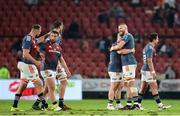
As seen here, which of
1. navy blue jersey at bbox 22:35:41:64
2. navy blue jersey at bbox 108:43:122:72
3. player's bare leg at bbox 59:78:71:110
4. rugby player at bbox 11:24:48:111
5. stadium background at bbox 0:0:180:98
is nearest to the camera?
navy blue jersey at bbox 22:35:41:64

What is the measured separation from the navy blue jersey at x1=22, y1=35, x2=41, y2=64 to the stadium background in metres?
11.2

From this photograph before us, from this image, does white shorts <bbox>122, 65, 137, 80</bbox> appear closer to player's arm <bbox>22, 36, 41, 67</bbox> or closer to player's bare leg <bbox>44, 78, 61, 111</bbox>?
player's bare leg <bbox>44, 78, 61, 111</bbox>

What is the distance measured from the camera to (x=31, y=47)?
1800cm

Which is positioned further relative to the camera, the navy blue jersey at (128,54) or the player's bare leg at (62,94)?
the navy blue jersey at (128,54)

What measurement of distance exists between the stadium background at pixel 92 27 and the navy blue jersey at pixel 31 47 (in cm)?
1125

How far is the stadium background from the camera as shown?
30.6 metres

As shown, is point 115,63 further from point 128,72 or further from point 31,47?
point 31,47

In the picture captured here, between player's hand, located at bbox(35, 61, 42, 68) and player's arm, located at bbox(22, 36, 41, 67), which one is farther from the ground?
player's arm, located at bbox(22, 36, 41, 67)

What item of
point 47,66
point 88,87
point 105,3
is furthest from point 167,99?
point 47,66

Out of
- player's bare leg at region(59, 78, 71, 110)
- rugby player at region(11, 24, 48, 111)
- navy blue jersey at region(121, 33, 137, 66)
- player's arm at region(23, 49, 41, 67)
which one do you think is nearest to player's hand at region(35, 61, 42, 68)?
player's arm at region(23, 49, 41, 67)

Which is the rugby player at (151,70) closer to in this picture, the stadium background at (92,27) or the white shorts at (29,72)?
the white shorts at (29,72)

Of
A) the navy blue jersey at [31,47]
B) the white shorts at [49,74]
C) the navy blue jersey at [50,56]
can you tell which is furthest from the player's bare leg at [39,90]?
the navy blue jersey at [31,47]

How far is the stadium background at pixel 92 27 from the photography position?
30562 millimetres

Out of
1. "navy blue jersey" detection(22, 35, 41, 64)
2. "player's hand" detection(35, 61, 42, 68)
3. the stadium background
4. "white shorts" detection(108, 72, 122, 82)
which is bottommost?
"white shorts" detection(108, 72, 122, 82)
